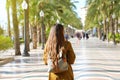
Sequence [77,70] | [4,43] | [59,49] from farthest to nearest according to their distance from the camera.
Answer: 1. [4,43]
2. [77,70]
3. [59,49]

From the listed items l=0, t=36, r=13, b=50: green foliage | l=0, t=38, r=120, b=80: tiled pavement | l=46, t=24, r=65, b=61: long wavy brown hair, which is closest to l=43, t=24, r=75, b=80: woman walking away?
l=46, t=24, r=65, b=61: long wavy brown hair

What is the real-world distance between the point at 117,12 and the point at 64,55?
42647mm

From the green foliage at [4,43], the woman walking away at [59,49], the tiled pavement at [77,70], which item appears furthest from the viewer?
the green foliage at [4,43]

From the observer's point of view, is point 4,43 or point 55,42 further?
point 4,43

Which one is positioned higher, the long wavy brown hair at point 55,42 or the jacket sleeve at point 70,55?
the long wavy brown hair at point 55,42

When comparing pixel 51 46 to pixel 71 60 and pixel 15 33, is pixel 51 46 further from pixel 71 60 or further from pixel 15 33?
pixel 15 33

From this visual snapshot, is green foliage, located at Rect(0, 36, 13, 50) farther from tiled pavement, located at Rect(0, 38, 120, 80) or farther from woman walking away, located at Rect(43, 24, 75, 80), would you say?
woman walking away, located at Rect(43, 24, 75, 80)

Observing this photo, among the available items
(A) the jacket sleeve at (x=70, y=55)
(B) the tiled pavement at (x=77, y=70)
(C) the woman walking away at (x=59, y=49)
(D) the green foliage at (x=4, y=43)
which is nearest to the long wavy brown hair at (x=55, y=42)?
(C) the woman walking away at (x=59, y=49)

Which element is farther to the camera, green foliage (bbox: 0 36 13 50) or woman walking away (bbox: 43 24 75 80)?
green foliage (bbox: 0 36 13 50)

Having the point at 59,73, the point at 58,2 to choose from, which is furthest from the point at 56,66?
the point at 58,2

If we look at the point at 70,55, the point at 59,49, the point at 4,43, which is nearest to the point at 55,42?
the point at 59,49

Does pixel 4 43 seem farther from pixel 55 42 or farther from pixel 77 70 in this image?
pixel 55 42

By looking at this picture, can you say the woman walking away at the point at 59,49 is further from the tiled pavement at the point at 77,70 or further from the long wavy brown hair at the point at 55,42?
the tiled pavement at the point at 77,70

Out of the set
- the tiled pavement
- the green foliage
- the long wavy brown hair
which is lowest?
the tiled pavement
